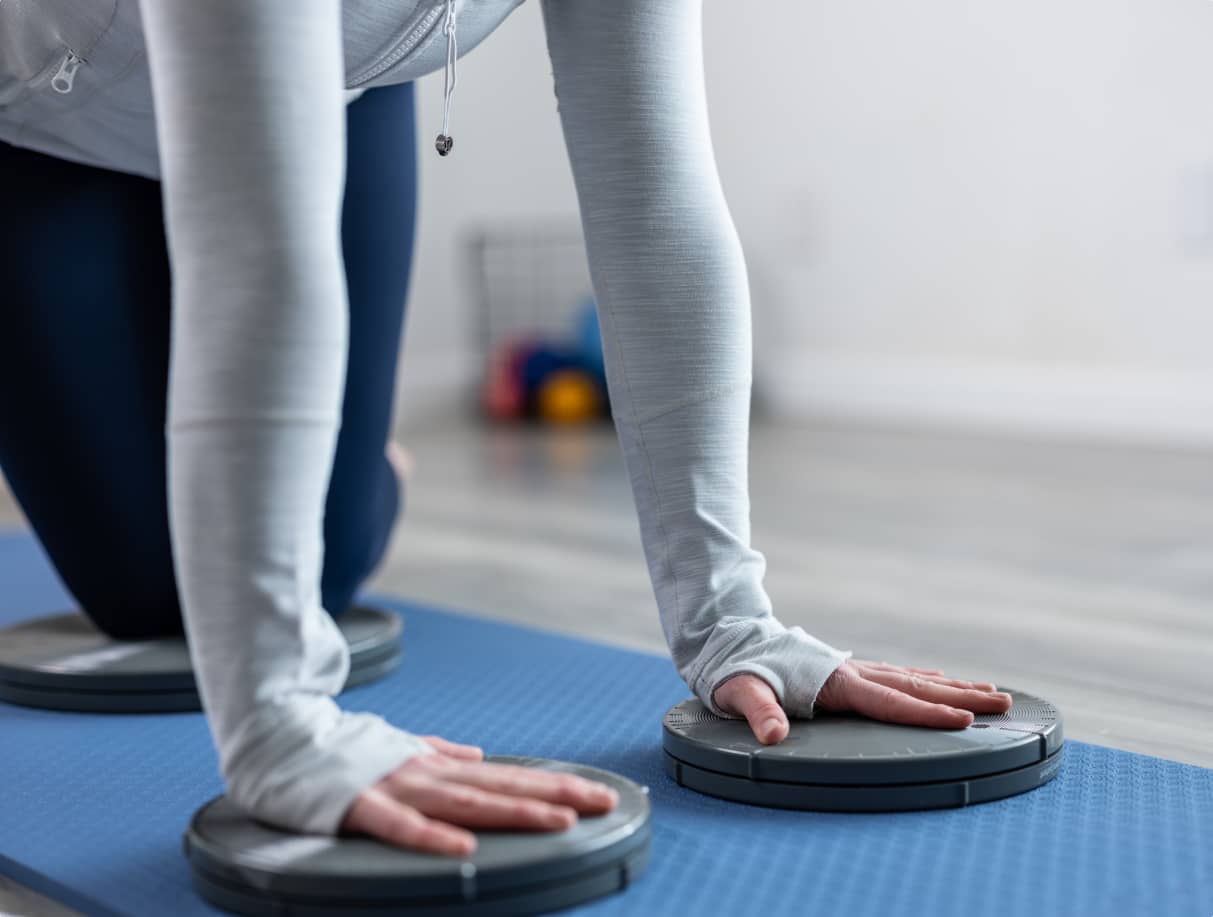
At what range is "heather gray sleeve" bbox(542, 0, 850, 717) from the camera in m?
0.92

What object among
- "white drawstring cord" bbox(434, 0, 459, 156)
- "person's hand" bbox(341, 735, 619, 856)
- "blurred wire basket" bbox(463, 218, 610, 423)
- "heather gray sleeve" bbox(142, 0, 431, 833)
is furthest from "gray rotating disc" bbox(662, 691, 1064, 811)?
"blurred wire basket" bbox(463, 218, 610, 423)

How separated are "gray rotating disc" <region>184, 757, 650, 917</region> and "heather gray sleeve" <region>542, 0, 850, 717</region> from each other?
0.63ft

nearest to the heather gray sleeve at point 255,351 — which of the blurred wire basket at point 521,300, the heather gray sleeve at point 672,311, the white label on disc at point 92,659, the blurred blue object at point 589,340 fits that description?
the heather gray sleeve at point 672,311

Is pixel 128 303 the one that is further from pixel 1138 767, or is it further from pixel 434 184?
pixel 434 184

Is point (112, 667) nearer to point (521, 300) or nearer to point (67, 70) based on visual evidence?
point (67, 70)

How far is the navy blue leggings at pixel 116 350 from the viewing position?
1.18 m

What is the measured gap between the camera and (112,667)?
116 cm

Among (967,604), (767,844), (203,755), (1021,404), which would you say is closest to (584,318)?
(1021,404)

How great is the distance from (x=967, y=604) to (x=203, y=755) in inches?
31.0

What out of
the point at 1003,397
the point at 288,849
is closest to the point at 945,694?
the point at 288,849

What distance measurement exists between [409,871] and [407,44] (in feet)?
1.66

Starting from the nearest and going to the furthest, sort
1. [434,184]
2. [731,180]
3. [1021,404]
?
1. [1021,404]
2. [731,180]
3. [434,184]

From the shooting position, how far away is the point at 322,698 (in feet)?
2.49

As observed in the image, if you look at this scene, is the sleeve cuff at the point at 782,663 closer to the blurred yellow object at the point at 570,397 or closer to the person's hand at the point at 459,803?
the person's hand at the point at 459,803
